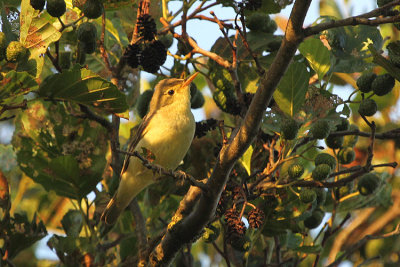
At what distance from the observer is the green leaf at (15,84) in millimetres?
2955

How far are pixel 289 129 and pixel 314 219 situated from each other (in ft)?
3.74

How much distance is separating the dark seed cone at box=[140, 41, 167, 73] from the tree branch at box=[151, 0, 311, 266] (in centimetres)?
97

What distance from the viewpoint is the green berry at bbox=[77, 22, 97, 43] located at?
356 centimetres

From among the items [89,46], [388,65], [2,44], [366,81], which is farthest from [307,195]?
[2,44]

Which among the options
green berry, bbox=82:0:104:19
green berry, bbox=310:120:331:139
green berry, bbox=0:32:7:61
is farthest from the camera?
green berry, bbox=82:0:104:19

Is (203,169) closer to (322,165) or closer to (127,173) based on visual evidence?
(127,173)

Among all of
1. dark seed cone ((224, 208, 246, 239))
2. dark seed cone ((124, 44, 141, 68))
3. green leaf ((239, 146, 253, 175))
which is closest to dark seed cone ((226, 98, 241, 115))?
green leaf ((239, 146, 253, 175))

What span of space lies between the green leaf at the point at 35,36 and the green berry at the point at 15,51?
9 cm

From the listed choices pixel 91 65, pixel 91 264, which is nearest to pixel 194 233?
pixel 91 264

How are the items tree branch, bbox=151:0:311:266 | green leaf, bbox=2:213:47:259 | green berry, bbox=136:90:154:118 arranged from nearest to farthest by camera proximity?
1. tree branch, bbox=151:0:311:266
2. green leaf, bbox=2:213:47:259
3. green berry, bbox=136:90:154:118

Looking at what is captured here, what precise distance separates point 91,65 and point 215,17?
1565 millimetres

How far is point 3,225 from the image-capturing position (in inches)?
157

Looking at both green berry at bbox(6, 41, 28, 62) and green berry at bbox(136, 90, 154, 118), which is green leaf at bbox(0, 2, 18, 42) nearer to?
green berry at bbox(6, 41, 28, 62)

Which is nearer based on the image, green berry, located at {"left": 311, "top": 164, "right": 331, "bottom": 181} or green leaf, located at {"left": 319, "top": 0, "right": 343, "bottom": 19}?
green berry, located at {"left": 311, "top": 164, "right": 331, "bottom": 181}
